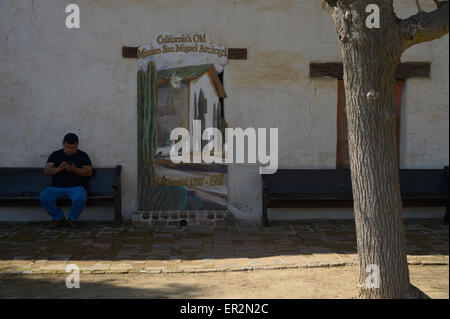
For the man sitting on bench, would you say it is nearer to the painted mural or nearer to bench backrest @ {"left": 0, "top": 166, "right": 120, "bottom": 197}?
bench backrest @ {"left": 0, "top": 166, "right": 120, "bottom": 197}

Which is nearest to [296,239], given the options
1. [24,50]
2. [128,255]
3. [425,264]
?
[425,264]

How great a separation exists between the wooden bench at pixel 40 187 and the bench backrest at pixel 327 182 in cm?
238

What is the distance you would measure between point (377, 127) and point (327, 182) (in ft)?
13.2

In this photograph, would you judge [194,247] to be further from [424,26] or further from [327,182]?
[424,26]

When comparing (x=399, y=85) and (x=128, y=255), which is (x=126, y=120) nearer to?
(x=128, y=255)

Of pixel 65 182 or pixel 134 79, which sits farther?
pixel 134 79

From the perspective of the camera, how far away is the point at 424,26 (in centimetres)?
402

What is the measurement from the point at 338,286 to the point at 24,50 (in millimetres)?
5943

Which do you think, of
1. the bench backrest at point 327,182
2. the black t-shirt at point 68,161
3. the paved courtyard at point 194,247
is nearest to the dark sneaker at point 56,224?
the paved courtyard at point 194,247

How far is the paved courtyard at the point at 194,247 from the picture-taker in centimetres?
570

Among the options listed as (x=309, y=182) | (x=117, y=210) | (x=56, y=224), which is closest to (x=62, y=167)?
(x=56, y=224)

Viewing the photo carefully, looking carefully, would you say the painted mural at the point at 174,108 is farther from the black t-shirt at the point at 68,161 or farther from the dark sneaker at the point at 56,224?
the dark sneaker at the point at 56,224

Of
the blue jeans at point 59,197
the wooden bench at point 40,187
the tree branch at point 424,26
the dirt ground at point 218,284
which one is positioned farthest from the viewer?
the wooden bench at point 40,187

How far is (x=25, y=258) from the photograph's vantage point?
5875 mm
